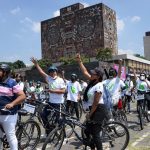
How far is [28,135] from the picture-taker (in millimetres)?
7324

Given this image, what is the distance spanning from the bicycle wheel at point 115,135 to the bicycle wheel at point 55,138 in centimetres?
85

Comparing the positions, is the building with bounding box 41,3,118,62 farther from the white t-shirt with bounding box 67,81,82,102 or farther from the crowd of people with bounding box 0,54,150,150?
the crowd of people with bounding box 0,54,150,150

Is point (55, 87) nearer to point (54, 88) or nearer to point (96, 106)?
point (54, 88)

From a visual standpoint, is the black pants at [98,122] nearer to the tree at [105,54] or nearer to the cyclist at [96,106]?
the cyclist at [96,106]

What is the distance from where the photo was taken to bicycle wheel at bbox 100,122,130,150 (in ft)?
23.6

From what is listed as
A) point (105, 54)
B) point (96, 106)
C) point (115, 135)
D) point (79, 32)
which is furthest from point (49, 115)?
point (79, 32)

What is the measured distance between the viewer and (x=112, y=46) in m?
108

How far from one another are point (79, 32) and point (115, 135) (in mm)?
104724

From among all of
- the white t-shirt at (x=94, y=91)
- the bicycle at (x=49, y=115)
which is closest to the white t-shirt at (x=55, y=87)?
the bicycle at (x=49, y=115)

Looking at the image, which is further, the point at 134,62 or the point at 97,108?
the point at 134,62

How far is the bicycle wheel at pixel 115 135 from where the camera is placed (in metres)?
7.20

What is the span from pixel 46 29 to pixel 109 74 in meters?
113

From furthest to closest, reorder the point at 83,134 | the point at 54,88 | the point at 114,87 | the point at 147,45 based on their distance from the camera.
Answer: the point at 147,45 < the point at 114,87 < the point at 54,88 < the point at 83,134

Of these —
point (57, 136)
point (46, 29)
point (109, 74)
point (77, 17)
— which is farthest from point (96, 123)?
point (46, 29)
